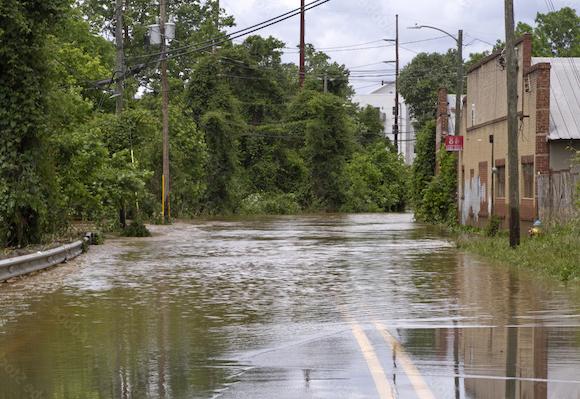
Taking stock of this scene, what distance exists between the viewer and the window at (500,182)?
116 feet

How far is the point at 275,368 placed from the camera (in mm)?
9180

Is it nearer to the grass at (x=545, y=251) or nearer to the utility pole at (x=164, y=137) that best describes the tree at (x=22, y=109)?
the grass at (x=545, y=251)

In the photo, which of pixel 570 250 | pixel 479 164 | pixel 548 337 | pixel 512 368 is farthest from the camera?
pixel 479 164

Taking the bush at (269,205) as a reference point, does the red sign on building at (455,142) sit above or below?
above

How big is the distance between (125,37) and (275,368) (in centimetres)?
6969

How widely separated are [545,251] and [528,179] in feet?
34.1

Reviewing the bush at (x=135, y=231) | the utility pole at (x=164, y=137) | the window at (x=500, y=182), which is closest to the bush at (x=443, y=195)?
the window at (x=500, y=182)

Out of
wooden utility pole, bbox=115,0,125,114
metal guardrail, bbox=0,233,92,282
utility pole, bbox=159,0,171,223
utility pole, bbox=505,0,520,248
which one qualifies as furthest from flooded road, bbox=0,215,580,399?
utility pole, bbox=159,0,171,223

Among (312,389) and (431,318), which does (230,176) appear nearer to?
(431,318)

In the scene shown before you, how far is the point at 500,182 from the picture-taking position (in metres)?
35.7

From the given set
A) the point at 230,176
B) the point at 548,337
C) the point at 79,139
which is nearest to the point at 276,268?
the point at 79,139

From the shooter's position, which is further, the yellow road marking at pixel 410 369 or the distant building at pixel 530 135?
the distant building at pixel 530 135

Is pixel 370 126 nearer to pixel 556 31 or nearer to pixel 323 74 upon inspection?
pixel 323 74

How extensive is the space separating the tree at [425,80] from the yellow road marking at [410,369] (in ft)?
280
